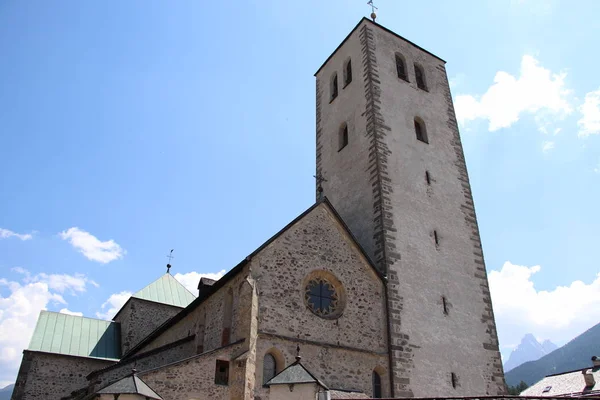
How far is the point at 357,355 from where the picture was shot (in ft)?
A: 53.0

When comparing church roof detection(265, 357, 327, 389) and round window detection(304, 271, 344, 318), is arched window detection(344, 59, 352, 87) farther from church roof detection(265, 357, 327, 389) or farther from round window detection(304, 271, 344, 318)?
church roof detection(265, 357, 327, 389)

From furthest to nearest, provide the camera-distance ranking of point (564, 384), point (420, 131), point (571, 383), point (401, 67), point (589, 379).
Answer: point (564, 384) < point (571, 383) < point (589, 379) < point (401, 67) < point (420, 131)

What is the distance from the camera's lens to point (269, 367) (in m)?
14.8

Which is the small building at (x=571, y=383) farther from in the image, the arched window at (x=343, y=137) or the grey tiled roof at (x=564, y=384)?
the arched window at (x=343, y=137)

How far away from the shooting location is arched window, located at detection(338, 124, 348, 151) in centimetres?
2428

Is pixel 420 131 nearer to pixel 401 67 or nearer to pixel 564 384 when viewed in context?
pixel 401 67

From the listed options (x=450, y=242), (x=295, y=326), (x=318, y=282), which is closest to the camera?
(x=295, y=326)

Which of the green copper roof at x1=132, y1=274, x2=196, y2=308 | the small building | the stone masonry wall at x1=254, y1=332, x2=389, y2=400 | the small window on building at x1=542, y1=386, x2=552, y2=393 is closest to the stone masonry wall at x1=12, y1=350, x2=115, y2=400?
the green copper roof at x1=132, y1=274, x2=196, y2=308

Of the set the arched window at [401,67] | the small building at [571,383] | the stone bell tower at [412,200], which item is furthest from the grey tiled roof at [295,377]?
the small building at [571,383]

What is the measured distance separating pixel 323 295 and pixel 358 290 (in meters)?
1.38

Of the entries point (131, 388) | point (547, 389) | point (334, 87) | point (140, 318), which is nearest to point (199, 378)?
point (131, 388)

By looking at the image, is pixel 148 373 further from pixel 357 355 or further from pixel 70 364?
pixel 70 364

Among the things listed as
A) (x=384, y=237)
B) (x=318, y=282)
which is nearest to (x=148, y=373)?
(x=318, y=282)

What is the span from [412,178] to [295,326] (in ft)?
Result: 29.9
